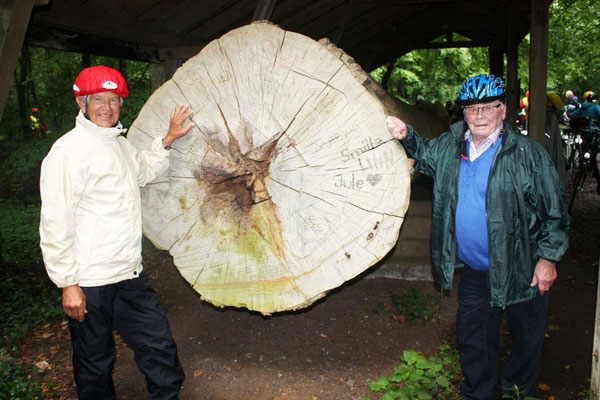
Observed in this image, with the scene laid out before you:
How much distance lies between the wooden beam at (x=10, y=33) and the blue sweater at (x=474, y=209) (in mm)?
2717

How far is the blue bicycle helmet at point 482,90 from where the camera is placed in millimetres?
2338

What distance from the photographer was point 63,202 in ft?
7.06

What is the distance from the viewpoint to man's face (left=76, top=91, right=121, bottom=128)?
2312 millimetres

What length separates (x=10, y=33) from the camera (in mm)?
2715

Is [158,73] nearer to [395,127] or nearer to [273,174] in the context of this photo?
[273,174]

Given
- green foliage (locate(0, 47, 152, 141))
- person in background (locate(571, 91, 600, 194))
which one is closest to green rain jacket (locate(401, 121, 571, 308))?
green foliage (locate(0, 47, 152, 141))

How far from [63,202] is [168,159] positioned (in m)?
0.63

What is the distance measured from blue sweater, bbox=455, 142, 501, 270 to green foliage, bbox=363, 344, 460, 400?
843mm

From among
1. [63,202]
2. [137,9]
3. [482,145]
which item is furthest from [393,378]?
[137,9]

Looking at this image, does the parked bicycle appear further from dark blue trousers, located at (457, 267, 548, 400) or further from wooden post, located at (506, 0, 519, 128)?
dark blue trousers, located at (457, 267, 548, 400)

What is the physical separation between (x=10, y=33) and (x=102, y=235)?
1.45 metres

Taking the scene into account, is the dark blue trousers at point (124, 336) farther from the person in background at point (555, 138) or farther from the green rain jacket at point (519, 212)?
the person in background at point (555, 138)

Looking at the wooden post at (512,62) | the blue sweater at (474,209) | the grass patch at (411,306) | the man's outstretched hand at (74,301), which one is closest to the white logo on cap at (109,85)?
the man's outstretched hand at (74,301)

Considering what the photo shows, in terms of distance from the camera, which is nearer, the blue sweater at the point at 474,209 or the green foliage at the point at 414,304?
the blue sweater at the point at 474,209
